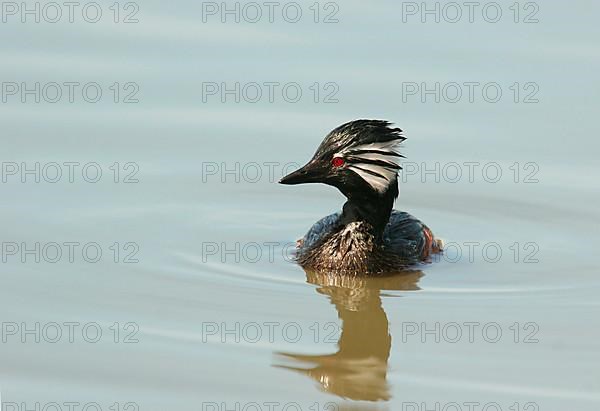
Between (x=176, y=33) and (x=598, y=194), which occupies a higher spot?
(x=176, y=33)

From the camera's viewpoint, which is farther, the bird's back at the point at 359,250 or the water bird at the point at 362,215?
the bird's back at the point at 359,250

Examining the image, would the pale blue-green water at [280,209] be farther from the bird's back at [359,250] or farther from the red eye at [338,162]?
the red eye at [338,162]

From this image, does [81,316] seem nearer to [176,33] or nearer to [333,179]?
[333,179]

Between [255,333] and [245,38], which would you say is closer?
[255,333]

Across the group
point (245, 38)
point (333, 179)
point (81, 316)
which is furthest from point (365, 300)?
point (245, 38)

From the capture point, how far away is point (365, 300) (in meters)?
14.2

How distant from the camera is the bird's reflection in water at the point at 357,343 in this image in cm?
1178

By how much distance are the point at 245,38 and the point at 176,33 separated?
0.86 meters

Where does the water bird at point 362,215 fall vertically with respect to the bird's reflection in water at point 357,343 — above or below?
above

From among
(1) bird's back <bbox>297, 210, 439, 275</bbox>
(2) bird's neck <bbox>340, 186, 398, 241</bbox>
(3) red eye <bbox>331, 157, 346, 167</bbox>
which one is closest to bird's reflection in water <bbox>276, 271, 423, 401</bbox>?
(1) bird's back <bbox>297, 210, 439, 275</bbox>

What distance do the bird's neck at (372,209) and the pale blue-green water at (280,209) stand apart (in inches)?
25.5

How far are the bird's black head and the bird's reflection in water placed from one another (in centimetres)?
93

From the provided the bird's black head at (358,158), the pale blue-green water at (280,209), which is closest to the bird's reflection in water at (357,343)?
the pale blue-green water at (280,209)

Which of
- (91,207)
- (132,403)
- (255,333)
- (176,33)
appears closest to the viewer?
(132,403)
